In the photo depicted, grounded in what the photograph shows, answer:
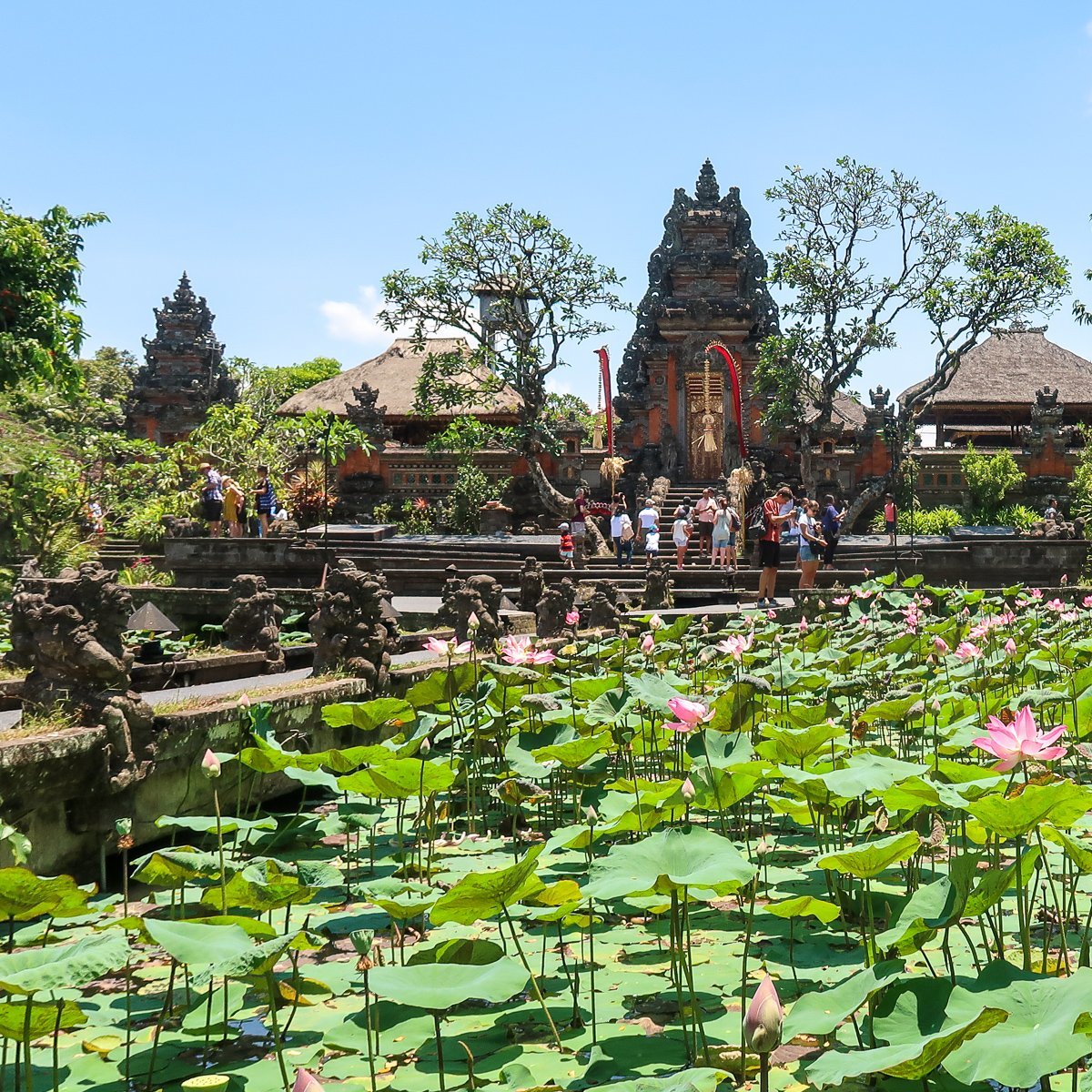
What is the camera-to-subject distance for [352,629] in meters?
6.99

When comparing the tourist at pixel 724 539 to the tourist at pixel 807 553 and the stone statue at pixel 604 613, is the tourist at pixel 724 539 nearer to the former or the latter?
the tourist at pixel 807 553

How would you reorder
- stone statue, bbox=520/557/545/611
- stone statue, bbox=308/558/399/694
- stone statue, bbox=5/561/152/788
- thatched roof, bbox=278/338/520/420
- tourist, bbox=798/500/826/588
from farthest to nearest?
thatched roof, bbox=278/338/520/420 → tourist, bbox=798/500/826/588 → stone statue, bbox=520/557/545/611 → stone statue, bbox=308/558/399/694 → stone statue, bbox=5/561/152/788

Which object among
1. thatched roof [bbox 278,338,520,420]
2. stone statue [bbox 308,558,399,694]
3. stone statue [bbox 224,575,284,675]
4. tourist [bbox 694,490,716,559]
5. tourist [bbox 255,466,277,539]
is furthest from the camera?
thatched roof [bbox 278,338,520,420]

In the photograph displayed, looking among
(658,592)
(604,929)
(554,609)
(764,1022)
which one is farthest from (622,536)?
(764,1022)

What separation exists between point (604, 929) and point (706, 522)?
617 inches

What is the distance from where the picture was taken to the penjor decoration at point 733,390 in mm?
25234

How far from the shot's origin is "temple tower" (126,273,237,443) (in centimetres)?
3653

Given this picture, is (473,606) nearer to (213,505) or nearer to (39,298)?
(39,298)

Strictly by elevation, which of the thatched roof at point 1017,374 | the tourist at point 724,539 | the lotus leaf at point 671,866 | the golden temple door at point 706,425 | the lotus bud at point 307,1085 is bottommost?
the lotus leaf at point 671,866

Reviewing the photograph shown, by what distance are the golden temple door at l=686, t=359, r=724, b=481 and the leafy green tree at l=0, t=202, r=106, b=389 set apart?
15955mm

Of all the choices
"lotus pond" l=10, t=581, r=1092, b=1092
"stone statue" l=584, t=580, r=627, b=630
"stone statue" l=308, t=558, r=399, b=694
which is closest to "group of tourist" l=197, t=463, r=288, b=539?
"stone statue" l=584, t=580, r=627, b=630

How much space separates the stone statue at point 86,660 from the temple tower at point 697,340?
23.3 m

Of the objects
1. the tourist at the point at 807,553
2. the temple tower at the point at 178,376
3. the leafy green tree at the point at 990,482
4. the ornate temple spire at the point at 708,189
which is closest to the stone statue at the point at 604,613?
the tourist at the point at 807,553

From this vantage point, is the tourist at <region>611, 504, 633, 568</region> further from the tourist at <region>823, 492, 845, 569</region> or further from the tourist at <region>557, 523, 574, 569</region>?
the tourist at <region>823, 492, 845, 569</region>
